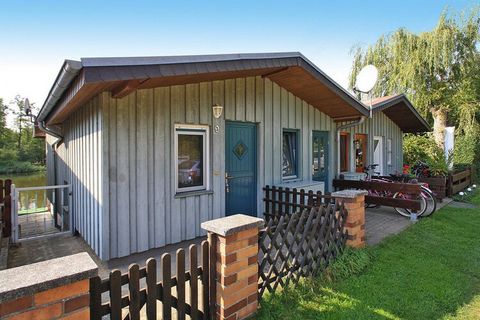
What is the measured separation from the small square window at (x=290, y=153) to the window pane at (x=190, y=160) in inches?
93.7

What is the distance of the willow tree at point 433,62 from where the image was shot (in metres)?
11.9

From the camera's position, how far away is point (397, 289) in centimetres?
315

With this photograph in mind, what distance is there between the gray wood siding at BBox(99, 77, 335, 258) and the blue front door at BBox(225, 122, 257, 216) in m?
0.14

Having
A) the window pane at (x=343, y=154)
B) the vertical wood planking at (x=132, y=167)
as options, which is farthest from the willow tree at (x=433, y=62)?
the vertical wood planking at (x=132, y=167)

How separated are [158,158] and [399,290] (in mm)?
3538

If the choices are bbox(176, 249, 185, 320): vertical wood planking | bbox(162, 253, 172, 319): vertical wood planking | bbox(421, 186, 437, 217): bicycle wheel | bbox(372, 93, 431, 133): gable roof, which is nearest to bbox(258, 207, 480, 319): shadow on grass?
bbox(176, 249, 185, 320): vertical wood planking

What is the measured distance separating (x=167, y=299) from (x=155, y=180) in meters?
2.31

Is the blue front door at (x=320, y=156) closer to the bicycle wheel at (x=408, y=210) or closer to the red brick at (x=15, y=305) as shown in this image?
the bicycle wheel at (x=408, y=210)

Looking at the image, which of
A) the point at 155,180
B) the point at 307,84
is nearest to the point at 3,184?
the point at 155,180

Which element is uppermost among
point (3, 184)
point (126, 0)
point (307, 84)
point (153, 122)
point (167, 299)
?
point (126, 0)

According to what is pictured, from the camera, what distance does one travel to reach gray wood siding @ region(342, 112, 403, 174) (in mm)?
9062

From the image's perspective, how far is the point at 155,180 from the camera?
4.26 meters

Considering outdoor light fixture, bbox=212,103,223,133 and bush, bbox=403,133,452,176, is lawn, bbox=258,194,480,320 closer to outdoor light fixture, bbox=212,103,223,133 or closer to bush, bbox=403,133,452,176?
outdoor light fixture, bbox=212,103,223,133

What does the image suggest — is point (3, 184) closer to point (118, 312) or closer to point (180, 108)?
point (180, 108)
